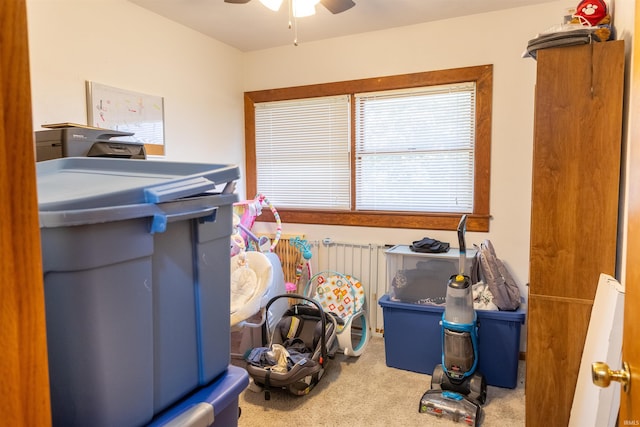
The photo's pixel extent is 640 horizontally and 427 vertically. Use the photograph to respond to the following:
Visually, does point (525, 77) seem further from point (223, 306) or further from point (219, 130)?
point (223, 306)

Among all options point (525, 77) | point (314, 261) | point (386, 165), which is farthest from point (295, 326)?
point (525, 77)

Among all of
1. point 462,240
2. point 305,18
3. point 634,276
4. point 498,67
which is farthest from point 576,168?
point 305,18

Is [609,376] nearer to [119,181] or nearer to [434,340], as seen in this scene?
[119,181]

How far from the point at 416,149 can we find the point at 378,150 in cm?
32

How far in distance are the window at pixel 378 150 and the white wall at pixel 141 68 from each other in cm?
38

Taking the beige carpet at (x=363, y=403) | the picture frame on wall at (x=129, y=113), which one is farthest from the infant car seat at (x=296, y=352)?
the picture frame on wall at (x=129, y=113)

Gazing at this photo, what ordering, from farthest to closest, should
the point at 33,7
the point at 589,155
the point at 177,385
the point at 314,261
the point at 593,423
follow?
the point at 314,261 < the point at 33,7 < the point at 589,155 < the point at 593,423 < the point at 177,385

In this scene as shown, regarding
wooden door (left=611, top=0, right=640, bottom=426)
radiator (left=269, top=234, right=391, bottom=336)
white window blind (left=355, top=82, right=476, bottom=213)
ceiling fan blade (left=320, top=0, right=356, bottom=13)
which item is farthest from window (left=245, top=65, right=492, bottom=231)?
wooden door (left=611, top=0, right=640, bottom=426)

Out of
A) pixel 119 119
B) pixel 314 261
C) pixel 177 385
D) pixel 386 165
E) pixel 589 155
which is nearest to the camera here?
pixel 177 385

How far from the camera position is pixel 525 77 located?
3.01 metres

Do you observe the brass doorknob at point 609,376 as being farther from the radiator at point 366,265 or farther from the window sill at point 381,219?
the radiator at point 366,265

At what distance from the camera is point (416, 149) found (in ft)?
11.2

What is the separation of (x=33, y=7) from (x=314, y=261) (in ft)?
8.81

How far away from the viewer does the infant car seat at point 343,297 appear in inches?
133
